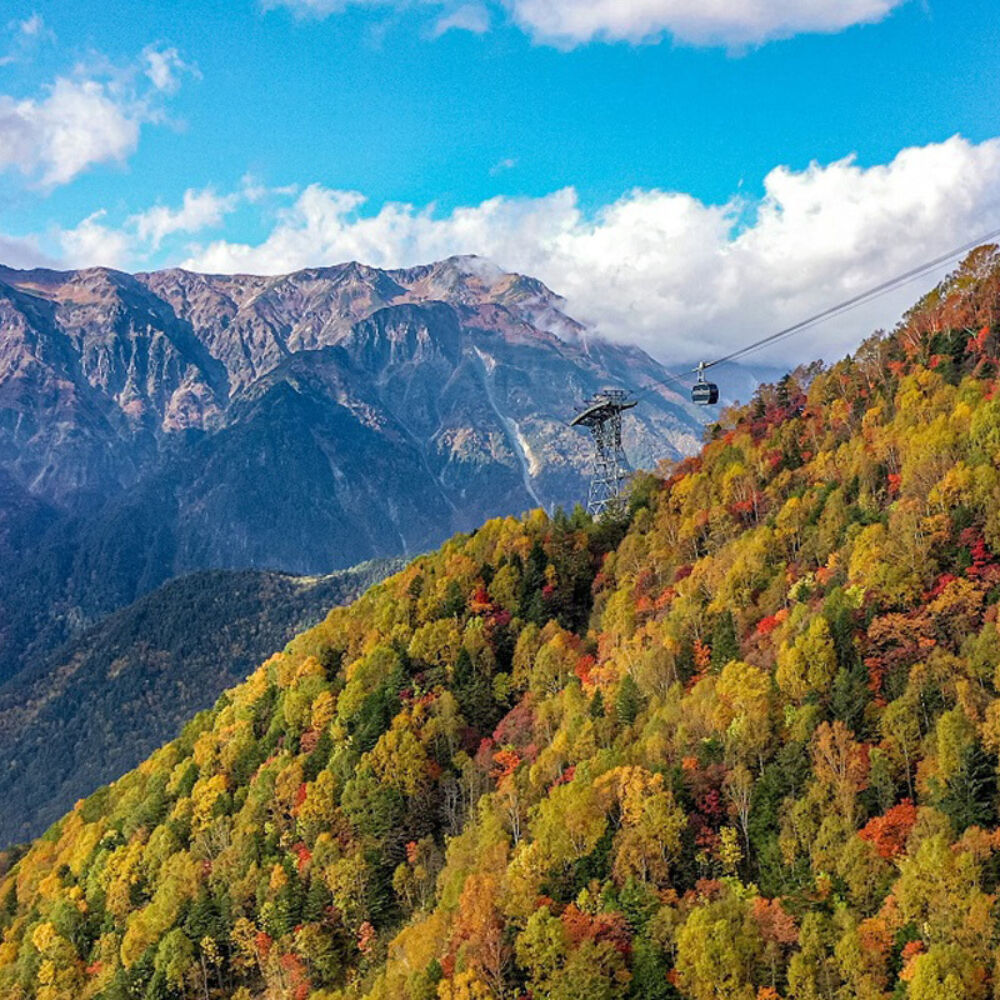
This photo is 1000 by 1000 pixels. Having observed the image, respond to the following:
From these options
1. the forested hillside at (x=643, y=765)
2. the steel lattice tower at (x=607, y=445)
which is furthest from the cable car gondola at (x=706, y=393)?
the steel lattice tower at (x=607, y=445)

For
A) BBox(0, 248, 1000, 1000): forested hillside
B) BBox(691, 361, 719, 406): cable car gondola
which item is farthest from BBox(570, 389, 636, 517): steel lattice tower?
BBox(691, 361, 719, 406): cable car gondola

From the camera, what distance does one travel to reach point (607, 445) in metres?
190

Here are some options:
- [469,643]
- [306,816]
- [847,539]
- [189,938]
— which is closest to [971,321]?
[847,539]

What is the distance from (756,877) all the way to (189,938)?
78298 mm

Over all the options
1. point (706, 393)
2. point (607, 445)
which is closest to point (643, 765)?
point (706, 393)

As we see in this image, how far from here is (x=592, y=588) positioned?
18050cm

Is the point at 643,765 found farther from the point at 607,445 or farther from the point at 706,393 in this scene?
the point at 607,445

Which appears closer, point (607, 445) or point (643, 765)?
point (643, 765)

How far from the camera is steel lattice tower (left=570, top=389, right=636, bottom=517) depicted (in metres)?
186

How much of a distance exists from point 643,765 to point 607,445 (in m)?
75.9

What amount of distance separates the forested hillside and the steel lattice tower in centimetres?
562

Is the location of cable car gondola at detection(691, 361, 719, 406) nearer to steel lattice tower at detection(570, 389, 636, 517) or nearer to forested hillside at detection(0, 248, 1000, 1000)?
forested hillside at detection(0, 248, 1000, 1000)

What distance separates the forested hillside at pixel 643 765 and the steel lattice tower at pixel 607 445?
5622mm

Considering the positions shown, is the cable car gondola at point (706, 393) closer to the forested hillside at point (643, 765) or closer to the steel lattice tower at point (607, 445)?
the forested hillside at point (643, 765)
